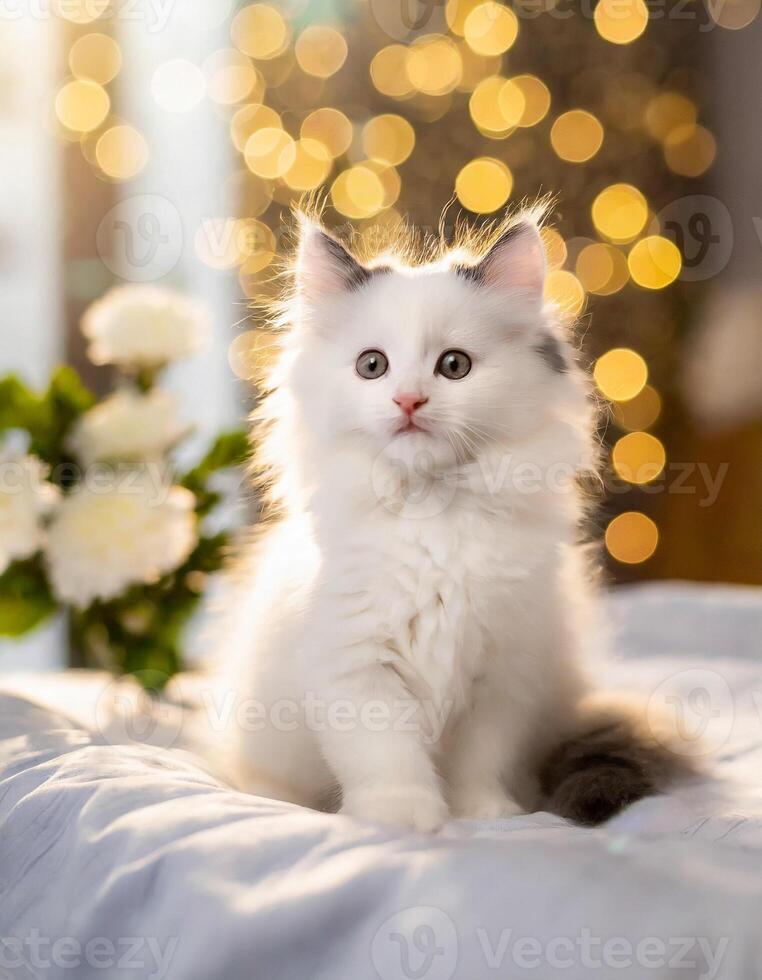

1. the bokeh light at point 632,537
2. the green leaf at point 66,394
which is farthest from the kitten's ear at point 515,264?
the bokeh light at point 632,537

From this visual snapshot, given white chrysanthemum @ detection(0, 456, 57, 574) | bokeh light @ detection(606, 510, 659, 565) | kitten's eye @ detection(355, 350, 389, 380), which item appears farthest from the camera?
bokeh light @ detection(606, 510, 659, 565)

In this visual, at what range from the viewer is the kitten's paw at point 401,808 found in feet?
3.28

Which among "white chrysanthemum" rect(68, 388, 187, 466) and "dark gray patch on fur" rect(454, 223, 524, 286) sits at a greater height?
"dark gray patch on fur" rect(454, 223, 524, 286)

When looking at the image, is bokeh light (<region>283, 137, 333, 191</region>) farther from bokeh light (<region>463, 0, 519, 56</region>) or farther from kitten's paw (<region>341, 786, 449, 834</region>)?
kitten's paw (<region>341, 786, 449, 834</region>)

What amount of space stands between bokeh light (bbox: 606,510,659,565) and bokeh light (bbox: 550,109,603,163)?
1.40m

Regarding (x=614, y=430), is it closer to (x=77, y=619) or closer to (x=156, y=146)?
(x=156, y=146)

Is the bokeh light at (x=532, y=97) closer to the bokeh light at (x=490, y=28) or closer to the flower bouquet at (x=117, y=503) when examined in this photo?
the bokeh light at (x=490, y=28)

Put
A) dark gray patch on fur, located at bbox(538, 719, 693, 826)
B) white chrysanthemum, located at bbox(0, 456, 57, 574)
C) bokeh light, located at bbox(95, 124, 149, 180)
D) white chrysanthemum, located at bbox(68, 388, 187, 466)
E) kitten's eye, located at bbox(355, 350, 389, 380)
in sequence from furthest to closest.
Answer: bokeh light, located at bbox(95, 124, 149, 180) → white chrysanthemum, located at bbox(68, 388, 187, 466) → white chrysanthemum, located at bbox(0, 456, 57, 574) → kitten's eye, located at bbox(355, 350, 389, 380) → dark gray patch on fur, located at bbox(538, 719, 693, 826)

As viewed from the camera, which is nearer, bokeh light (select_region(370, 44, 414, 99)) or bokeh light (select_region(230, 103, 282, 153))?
bokeh light (select_region(230, 103, 282, 153))

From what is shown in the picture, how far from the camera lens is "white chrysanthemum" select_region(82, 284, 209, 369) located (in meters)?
1.72

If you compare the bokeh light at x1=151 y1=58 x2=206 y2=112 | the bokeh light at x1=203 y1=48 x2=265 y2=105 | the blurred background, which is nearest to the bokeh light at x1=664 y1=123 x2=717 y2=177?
the blurred background

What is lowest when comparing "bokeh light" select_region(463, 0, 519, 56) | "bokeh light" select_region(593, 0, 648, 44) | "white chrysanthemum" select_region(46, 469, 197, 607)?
"white chrysanthemum" select_region(46, 469, 197, 607)

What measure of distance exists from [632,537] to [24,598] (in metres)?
2.73

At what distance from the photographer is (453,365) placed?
1.20 meters
